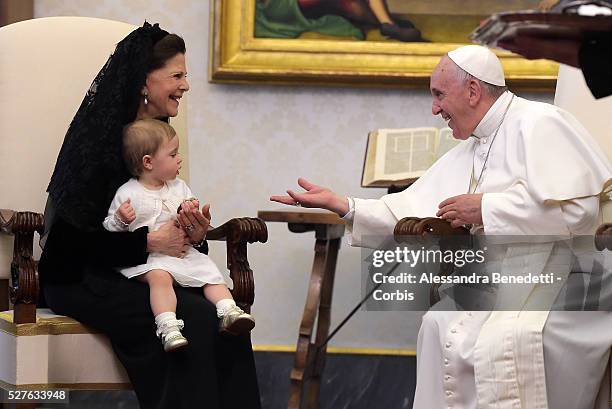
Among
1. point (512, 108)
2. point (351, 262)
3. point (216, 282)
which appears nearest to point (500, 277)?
point (512, 108)

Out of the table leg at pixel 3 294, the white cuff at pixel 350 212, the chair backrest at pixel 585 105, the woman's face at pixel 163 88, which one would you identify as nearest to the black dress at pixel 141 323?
the table leg at pixel 3 294

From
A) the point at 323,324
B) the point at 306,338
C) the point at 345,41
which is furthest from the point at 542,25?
the point at 345,41

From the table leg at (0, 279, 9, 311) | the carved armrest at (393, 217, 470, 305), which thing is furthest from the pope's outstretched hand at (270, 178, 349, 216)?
the table leg at (0, 279, 9, 311)

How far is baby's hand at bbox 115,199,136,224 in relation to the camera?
360 cm

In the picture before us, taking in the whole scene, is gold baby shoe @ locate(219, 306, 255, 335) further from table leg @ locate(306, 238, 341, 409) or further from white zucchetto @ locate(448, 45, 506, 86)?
table leg @ locate(306, 238, 341, 409)

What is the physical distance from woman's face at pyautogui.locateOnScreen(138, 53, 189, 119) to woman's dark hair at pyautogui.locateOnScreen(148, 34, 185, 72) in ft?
0.05

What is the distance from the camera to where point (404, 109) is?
575 centimetres

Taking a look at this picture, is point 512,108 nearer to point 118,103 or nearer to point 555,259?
point 555,259

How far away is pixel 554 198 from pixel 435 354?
0.64 meters

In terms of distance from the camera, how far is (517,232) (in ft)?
12.0

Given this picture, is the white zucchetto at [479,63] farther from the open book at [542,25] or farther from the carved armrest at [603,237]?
the open book at [542,25]

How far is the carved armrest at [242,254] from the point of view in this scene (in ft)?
12.4

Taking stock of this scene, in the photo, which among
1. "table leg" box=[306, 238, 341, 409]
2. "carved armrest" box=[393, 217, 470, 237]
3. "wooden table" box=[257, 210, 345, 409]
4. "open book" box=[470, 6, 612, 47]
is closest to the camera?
"open book" box=[470, 6, 612, 47]

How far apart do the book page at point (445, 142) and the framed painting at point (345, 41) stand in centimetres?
80
